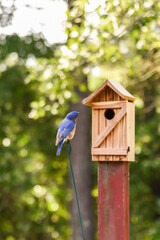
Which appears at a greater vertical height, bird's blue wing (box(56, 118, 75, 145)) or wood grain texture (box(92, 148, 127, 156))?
bird's blue wing (box(56, 118, 75, 145))

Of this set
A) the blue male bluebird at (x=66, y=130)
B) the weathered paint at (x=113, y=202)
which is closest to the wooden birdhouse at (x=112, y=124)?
the weathered paint at (x=113, y=202)

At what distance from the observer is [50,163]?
33.2 feet

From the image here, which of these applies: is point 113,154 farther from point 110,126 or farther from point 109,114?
point 109,114

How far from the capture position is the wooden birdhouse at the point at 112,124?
3018mm

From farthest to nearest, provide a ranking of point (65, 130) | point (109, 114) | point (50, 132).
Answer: point (50, 132), point (109, 114), point (65, 130)

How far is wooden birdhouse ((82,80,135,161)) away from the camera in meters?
3.02

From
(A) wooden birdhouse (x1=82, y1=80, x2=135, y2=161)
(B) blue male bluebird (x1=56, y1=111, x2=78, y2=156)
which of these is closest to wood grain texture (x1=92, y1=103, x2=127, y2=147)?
(A) wooden birdhouse (x1=82, y1=80, x2=135, y2=161)

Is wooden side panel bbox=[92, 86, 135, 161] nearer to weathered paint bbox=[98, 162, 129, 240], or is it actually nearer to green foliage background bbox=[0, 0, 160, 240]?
weathered paint bbox=[98, 162, 129, 240]

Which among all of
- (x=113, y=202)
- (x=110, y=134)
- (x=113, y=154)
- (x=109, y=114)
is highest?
(x=109, y=114)

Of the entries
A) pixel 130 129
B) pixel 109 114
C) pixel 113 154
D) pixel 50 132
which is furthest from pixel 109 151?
pixel 50 132

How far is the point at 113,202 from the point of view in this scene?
9.87 ft

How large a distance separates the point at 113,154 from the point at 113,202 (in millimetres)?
360

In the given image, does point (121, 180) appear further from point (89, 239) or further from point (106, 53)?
point (89, 239)

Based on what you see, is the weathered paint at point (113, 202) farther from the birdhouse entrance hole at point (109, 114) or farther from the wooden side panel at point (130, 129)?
the birdhouse entrance hole at point (109, 114)
